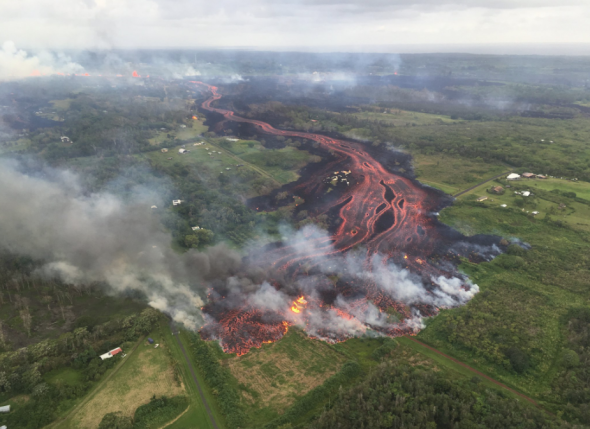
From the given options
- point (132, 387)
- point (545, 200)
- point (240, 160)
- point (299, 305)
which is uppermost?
point (240, 160)

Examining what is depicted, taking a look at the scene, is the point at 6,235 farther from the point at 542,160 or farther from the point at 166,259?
the point at 542,160

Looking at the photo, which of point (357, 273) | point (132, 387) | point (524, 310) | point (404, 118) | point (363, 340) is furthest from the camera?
point (404, 118)

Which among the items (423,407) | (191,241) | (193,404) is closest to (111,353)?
(193,404)

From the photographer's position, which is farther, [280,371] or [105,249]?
[105,249]

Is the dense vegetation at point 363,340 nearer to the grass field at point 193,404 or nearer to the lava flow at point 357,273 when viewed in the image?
the grass field at point 193,404

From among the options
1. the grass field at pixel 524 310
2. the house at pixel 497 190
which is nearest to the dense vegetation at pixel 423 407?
the grass field at pixel 524 310

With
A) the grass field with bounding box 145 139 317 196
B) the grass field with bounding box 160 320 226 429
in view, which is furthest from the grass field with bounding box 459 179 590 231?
the grass field with bounding box 160 320 226 429

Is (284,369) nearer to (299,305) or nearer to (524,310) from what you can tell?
(299,305)

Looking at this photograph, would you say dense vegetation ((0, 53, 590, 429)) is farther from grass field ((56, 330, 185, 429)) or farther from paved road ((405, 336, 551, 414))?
grass field ((56, 330, 185, 429))
